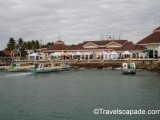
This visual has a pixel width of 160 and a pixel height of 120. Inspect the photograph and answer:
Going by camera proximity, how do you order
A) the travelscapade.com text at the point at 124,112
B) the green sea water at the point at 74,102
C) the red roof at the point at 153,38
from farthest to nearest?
the red roof at the point at 153,38, the travelscapade.com text at the point at 124,112, the green sea water at the point at 74,102

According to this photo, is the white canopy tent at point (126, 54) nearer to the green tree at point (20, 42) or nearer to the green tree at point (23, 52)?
the green tree at point (23, 52)

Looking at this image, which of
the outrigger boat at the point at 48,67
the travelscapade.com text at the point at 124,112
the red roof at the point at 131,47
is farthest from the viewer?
the red roof at the point at 131,47

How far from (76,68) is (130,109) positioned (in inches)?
2349


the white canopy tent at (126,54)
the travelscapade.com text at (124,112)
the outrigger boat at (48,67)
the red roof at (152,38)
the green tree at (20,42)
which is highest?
the green tree at (20,42)

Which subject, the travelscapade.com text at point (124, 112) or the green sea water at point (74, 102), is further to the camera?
the travelscapade.com text at point (124, 112)

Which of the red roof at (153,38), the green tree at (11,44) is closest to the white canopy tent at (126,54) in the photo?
the red roof at (153,38)

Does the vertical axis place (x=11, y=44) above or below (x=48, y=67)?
above

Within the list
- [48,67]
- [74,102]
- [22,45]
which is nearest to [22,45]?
[22,45]

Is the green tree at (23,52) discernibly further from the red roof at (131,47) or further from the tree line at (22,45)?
the red roof at (131,47)

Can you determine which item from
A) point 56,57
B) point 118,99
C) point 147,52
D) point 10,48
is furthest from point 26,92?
point 10,48

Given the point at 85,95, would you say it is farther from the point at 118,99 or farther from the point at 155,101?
the point at 155,101

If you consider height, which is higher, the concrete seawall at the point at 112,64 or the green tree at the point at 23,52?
the green tree at the point at 23,52

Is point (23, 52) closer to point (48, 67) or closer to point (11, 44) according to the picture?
point (11, 44)

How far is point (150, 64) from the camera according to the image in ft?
260
